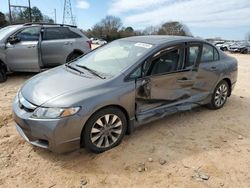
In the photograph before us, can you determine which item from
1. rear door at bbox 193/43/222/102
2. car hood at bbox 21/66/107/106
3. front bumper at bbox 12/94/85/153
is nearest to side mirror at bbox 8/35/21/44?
car hood at bbox 21/66/107/106

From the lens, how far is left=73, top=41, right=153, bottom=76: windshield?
12.5 feet

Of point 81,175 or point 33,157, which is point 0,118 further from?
point 81,175

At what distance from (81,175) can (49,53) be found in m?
5.44

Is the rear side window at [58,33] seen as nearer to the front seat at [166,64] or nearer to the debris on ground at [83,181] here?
the front seat at [166,64]

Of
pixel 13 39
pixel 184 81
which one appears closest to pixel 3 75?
pixel 13 39

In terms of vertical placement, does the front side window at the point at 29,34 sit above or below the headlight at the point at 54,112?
above

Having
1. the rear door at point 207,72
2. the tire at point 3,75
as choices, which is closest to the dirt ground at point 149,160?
the rear door at point 207,72

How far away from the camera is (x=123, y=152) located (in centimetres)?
352

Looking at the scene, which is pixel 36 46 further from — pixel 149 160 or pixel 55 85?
pixel 149 160

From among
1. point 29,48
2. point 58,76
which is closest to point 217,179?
point 58,76

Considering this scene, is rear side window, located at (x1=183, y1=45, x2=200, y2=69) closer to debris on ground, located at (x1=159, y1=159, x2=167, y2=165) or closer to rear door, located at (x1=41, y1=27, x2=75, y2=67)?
debris on ground, located at (x1=159, y1=159, x2=167, y2=165)

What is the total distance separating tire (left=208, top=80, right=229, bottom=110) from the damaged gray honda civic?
4 centimetres

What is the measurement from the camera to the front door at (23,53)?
7.09 m

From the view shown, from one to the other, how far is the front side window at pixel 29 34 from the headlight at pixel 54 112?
4886 mm
